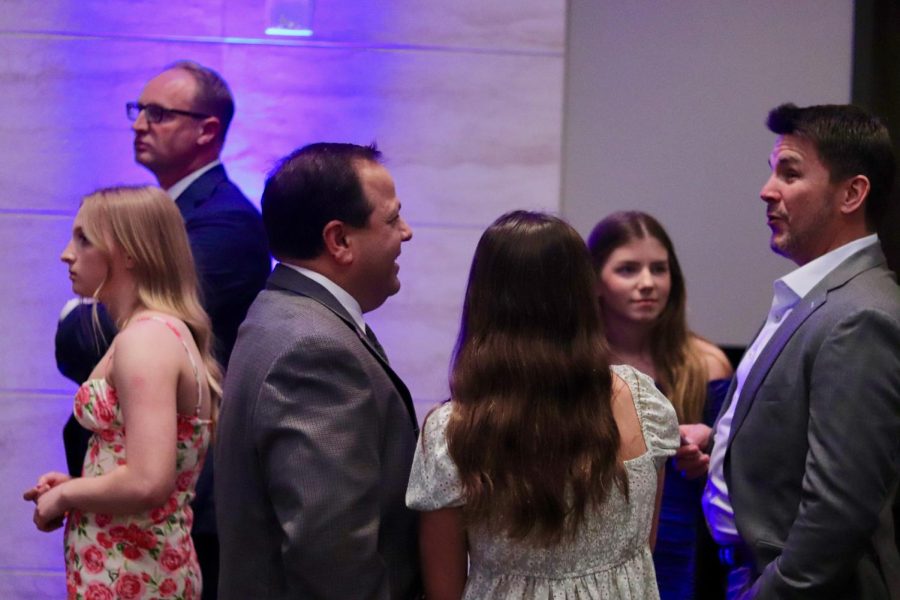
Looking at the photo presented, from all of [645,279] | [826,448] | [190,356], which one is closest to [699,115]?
[645,279]

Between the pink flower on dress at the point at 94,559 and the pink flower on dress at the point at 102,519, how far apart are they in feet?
0.17

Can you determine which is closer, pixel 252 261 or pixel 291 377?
pixel 291 377

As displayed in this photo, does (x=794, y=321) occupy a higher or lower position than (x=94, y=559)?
higher

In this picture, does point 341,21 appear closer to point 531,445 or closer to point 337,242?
point 337,242

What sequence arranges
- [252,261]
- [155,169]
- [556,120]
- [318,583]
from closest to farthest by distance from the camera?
1. [318,583]
2. [252,261]
3. [155,169]
4. [556,120]

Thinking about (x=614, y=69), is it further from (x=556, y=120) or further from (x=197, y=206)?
(x=197, y=206)

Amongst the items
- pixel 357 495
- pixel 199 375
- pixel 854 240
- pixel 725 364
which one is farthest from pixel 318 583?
pixel 725 364

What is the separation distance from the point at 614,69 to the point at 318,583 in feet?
9.41

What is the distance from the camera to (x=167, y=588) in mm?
2680

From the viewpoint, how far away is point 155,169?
12.3ft

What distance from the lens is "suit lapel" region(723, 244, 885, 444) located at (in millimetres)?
2508

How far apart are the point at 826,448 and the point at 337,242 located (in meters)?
1.05

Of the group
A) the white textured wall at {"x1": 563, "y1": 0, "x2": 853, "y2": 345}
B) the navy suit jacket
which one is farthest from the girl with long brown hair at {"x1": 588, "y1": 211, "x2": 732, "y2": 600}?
the navy suit jacket

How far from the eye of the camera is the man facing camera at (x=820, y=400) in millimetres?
2330
